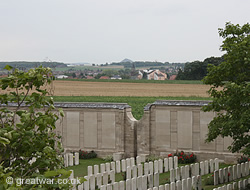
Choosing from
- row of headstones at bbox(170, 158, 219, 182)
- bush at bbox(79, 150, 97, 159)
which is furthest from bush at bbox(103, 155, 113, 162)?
row of headstones at bbox(170, 158, 219, 182)

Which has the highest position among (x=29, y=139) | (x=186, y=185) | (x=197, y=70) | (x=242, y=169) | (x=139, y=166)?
(x=197, y=70)

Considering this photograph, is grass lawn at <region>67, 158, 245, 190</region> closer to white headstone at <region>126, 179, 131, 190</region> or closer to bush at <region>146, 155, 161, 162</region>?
bush at <region>146, 155, 161, 162</region>

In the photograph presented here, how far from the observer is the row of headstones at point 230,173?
1916cm

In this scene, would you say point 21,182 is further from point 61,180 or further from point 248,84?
point 248,84

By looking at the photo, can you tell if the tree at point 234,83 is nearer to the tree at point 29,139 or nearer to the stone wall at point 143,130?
the stone wall at point 143,130

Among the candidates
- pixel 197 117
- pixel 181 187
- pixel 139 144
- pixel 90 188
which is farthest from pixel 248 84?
pixel 139 144

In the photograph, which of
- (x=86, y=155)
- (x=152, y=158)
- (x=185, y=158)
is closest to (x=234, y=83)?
(x=185, y=158)

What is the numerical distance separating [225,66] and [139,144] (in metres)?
11.0

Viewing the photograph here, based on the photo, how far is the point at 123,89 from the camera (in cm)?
7569

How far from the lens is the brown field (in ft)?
224

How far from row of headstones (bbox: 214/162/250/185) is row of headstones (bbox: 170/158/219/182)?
1340 millimetres

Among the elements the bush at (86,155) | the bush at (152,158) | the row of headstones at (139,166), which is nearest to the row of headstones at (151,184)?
the row of headstones at (139,166)

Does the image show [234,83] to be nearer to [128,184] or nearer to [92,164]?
[128,184]

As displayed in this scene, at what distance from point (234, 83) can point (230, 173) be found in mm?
5442
